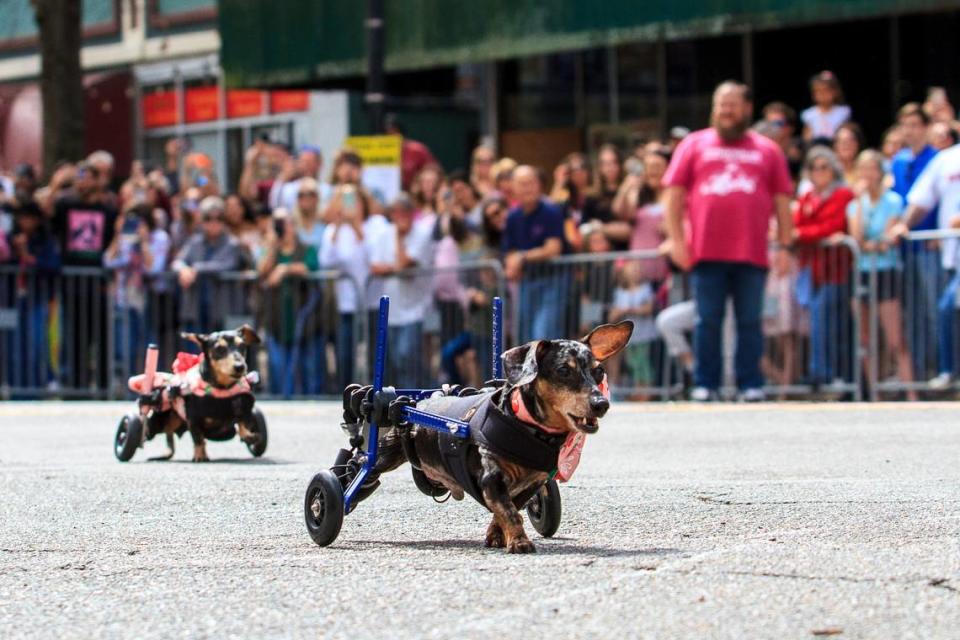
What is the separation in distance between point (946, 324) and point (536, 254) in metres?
3.62

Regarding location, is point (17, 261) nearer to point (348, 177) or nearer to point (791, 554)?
point (348, 177)

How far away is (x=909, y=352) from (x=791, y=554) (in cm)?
915

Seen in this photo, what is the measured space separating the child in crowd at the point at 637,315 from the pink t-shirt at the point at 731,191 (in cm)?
161

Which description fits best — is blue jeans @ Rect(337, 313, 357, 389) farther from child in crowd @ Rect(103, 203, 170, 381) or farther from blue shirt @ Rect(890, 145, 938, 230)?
blue shirt @ Rect(890, 145, 938, 230)

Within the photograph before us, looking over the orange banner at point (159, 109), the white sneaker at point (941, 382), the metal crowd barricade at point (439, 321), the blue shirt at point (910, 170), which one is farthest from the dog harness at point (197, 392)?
the orange banner at point (159, 109)

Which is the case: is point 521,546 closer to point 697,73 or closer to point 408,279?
point 408,279

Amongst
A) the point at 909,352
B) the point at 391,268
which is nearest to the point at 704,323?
the point at 909,352

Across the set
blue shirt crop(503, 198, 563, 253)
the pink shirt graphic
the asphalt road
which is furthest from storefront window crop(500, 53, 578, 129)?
the asphalt road

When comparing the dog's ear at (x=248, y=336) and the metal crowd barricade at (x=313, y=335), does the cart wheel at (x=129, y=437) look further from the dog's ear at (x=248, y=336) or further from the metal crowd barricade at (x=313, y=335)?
the metal crowd barricade at (x=313, y=335)

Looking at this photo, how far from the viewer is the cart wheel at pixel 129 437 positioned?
37.6ft

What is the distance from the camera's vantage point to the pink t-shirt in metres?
14.8

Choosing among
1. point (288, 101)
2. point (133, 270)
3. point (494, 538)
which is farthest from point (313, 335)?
point (288, 101)

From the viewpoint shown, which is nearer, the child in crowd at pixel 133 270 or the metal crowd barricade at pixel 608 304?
the metal crowd barricade at pixel 608 304

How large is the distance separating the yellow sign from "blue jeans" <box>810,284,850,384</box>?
5.23m
